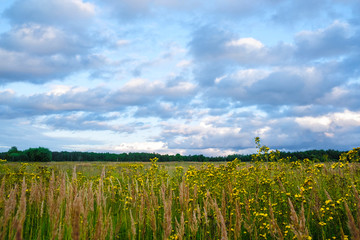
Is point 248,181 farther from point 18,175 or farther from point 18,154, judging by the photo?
point 18,154

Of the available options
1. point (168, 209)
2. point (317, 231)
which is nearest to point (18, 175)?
point (168, 209)

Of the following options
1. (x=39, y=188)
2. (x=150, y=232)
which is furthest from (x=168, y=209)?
(x=39, y=188)

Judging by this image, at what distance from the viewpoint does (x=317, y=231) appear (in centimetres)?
541

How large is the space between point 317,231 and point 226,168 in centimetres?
251

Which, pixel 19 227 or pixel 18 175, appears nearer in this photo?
pixel 19 227

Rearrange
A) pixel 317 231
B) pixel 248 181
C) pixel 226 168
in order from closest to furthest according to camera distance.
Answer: pixel 317 231 → pixel 226 168 → pixel 248 181

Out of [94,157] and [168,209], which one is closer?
[168,209]

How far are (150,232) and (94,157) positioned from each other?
10560cm

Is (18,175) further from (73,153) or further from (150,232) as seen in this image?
(73,153)

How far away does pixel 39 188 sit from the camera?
5910mm

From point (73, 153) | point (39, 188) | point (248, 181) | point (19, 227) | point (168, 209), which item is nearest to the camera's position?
point (19, 227)

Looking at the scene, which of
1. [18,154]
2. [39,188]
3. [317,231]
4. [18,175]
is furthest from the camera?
[18,154]

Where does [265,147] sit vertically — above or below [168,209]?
above

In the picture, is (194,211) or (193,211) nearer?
(194,211)
